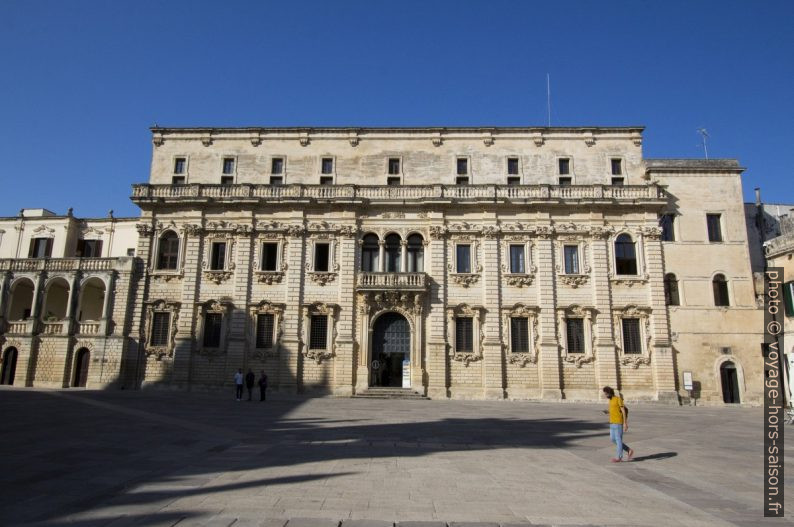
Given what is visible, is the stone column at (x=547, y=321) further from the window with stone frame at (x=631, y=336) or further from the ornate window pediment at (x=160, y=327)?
the ornate window pediment at (x=160, y=327)

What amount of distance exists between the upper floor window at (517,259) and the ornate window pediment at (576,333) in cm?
343

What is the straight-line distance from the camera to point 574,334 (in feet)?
98.5

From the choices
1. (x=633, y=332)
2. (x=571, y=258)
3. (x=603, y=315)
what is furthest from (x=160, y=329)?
(x=633, y=332)

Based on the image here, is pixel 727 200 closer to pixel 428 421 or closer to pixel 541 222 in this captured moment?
pixel 541 222

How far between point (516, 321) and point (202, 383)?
1967 cm

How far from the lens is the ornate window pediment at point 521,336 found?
29.6m

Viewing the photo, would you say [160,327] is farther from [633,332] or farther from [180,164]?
[633,332]

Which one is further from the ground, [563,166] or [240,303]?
[563,166]

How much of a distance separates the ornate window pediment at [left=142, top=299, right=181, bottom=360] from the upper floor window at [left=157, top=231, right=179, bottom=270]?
2472 mm

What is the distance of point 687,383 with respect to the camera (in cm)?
2912

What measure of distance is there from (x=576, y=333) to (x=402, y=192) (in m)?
14.1

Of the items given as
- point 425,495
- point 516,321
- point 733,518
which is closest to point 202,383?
point 516,321

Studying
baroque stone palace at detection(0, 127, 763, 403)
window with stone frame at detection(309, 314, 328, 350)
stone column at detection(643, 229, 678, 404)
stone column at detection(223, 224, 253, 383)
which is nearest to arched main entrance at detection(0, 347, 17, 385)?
baroque stone palace at detection(0, 127, 763, 403)

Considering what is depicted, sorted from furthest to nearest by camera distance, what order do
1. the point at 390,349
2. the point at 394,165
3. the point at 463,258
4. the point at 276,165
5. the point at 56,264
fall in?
the point at 276,165 → the point at 394,165 → the point at 56,264 → the point at 463,258 → the point at 390,349
